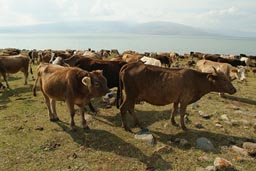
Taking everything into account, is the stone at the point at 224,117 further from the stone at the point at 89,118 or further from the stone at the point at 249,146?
the stone at the point at 89,118

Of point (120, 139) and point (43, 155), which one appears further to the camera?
point (120, 139)

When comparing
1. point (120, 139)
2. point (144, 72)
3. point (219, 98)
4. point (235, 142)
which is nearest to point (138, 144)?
point (120, 139)

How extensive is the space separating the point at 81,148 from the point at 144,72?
2.86 metres

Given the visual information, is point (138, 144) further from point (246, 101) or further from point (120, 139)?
point (246, 101)

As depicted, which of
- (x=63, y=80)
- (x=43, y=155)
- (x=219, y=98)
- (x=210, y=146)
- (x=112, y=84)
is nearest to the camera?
(x=43, y=155)

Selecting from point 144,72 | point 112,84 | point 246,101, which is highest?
point 144,72

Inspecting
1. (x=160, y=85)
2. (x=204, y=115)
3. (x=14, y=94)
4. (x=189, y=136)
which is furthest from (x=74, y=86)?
A: (x=14, y=94)

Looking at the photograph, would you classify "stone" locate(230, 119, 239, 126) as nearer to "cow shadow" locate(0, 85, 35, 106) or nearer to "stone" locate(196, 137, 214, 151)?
"stone" locate(196, 137, 214, 151)

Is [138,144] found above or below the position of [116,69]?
below

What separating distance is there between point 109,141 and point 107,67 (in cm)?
411

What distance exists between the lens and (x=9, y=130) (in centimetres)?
884

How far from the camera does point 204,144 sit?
7.86m

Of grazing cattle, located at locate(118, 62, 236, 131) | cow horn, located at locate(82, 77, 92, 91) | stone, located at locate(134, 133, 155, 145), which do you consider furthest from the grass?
cow horn, located at locate(82, 77, 92, 91)

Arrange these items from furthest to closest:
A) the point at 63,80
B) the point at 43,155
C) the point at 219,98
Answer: the point at 219,98
the point at 63,80
the point at 43,155
